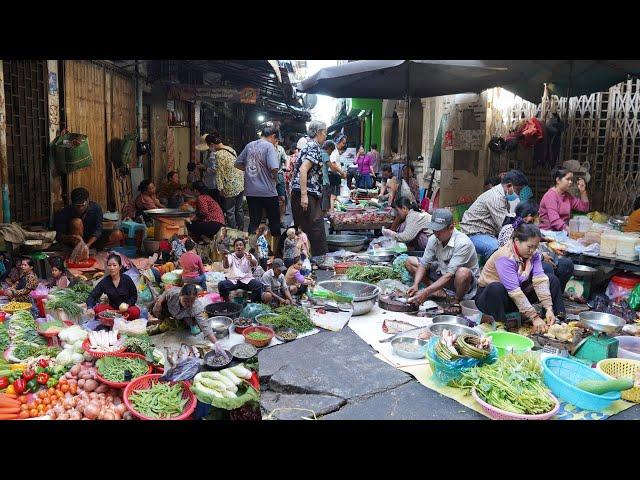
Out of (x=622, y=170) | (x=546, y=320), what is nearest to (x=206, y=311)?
(x=546, y=320)

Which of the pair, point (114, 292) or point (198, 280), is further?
point (198, 280)

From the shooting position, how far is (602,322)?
5398 mm

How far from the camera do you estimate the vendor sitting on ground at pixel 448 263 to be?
6027mm

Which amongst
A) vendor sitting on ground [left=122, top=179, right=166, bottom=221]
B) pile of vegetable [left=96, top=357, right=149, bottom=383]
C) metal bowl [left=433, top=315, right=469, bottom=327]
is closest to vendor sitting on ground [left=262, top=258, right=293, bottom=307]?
metal bowl [left=433, top=315, right=469, bottom=327]

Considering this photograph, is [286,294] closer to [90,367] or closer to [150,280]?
[150,280]

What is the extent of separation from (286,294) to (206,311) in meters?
0.91

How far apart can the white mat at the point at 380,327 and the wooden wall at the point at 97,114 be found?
607 centimetres

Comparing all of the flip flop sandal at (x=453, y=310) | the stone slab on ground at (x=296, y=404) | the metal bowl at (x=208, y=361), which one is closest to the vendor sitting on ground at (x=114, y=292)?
the metal bowl at (x=208, y=361)

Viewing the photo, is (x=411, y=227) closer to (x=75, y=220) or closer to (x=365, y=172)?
(x=75, y=220)

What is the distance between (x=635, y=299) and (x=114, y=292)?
18.6ft

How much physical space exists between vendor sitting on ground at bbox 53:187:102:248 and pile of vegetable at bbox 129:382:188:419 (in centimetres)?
429

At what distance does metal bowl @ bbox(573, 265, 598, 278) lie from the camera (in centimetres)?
666

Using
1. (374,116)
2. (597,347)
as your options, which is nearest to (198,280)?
(597,347)

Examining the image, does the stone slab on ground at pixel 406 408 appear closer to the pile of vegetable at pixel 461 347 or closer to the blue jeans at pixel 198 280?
the pile of vegetable at pixel 461 347
